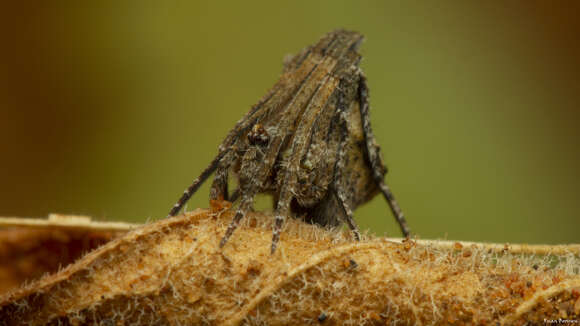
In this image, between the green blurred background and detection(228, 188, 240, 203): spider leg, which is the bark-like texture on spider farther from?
the green blurred background

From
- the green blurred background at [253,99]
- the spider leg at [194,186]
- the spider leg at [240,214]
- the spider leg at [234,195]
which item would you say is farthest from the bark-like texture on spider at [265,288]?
the green blurred background at [253,99]

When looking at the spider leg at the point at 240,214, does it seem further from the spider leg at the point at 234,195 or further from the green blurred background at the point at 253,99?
the green blurred background at the point at 253,99

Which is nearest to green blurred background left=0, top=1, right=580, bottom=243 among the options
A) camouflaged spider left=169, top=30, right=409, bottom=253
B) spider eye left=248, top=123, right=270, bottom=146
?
camouflaged spider left=169, top=30, right=409, bottom=253

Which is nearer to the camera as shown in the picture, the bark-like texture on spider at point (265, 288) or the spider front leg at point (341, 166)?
the bark-like texture on spider at point (265, 288)

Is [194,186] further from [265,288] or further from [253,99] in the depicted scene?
[253,99]

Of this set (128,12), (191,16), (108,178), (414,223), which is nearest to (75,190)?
(108,178)

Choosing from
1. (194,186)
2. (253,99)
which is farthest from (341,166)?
(253,99)
